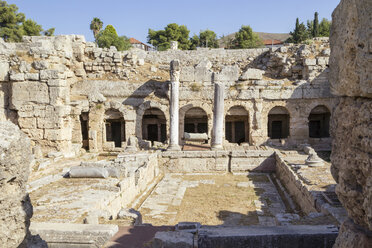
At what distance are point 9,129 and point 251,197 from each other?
9228 millimetres

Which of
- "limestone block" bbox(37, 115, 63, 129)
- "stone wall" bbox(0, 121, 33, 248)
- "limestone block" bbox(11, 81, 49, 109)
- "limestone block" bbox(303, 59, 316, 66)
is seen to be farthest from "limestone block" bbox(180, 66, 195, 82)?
"stone wall" bbox(0, 121, 33, 248)

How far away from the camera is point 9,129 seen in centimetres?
376

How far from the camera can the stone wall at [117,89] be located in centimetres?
1667

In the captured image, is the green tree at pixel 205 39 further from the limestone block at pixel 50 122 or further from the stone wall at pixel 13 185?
the stone wall at pixel 13 185

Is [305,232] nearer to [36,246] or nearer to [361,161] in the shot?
[361,161]

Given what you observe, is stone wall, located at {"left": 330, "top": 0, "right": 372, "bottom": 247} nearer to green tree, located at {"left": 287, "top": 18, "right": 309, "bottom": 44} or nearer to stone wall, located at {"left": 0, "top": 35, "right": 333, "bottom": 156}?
stone wall, located at {"left": 0, "top": 35, "right": 333, "bottom": 156}

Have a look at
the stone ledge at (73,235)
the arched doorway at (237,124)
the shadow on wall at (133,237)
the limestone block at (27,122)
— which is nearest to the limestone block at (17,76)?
the limestone block at (27,122)

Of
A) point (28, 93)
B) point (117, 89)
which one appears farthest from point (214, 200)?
point (28, 93)

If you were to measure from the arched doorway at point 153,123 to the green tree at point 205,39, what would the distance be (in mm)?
29534

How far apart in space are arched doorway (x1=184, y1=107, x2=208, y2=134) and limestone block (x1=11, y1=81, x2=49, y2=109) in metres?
8.75

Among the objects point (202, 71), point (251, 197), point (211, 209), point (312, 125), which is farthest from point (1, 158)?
point (312, 125)

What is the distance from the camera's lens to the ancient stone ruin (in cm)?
320

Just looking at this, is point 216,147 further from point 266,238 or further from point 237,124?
Answer: point 266,238

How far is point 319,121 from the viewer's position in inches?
833
